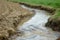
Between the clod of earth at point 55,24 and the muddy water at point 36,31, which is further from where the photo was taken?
the clod of earth at point 55,24

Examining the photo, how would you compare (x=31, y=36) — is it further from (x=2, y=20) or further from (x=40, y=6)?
(x=40, y=6)

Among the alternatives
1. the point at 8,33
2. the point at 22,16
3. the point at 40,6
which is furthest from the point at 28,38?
the point at 40,6

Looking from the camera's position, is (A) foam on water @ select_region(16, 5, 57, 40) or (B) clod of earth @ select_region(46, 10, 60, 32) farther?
(B) clod of earth @ select_region(46, 10, 60, 32)

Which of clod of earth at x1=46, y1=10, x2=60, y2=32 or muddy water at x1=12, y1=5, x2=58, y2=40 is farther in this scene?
clod of earth at x1=46, y1=10, x2=60, y2=32

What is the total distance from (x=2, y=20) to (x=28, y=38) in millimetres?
3471

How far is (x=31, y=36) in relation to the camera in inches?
682

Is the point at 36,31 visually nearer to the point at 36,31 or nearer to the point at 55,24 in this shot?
the point at 36,31

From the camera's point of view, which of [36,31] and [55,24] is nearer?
[36,31]

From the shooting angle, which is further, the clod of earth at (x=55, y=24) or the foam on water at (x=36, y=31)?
the clod of earth at (x=55, y=24)

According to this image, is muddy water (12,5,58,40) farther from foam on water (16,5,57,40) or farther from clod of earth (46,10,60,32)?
clod of earth (46,10,60,32)

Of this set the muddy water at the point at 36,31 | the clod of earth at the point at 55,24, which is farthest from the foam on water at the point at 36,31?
the clod of earth at the point at 55,24

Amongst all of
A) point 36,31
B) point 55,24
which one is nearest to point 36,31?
point 36,31

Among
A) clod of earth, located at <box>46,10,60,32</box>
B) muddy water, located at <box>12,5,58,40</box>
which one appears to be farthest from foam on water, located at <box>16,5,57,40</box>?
clod of earth, located at <box>46,10,60,32</box>

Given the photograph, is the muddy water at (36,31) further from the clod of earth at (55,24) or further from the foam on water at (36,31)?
the clod of earth at (55,24)
